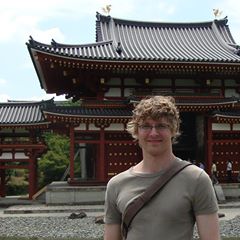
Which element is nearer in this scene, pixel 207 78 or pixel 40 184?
pixel 207 78

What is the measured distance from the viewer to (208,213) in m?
2.60

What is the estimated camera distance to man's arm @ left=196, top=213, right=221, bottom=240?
8.50 ft

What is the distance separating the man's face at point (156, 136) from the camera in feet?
8.89

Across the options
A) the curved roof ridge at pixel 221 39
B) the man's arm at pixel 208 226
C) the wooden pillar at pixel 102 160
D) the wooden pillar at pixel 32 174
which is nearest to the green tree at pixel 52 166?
the wooden pillar at pixel 32 174

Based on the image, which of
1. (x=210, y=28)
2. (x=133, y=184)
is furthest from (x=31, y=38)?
(x=133, y=184)

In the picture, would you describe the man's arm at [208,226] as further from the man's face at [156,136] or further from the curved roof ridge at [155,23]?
the curved roof ridge at [155,23]

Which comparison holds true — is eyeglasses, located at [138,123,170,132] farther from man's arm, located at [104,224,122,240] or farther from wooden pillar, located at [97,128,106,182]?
wooden pillar, located at [97,128,106,182]

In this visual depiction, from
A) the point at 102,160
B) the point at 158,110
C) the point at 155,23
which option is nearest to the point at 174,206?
the point at 158,110

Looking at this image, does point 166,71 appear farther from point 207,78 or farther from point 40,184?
point 40,184

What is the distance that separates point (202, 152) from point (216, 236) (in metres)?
18.4

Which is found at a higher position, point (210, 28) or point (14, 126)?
point (210, 28)

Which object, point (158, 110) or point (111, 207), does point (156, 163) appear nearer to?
point (158, 110)

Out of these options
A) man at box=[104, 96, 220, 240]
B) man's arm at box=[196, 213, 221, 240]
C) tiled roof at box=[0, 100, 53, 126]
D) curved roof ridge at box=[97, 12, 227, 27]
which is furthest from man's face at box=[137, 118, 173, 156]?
curved roof ridge at box=[97, 12, 227, 27]

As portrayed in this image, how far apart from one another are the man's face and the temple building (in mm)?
15520
